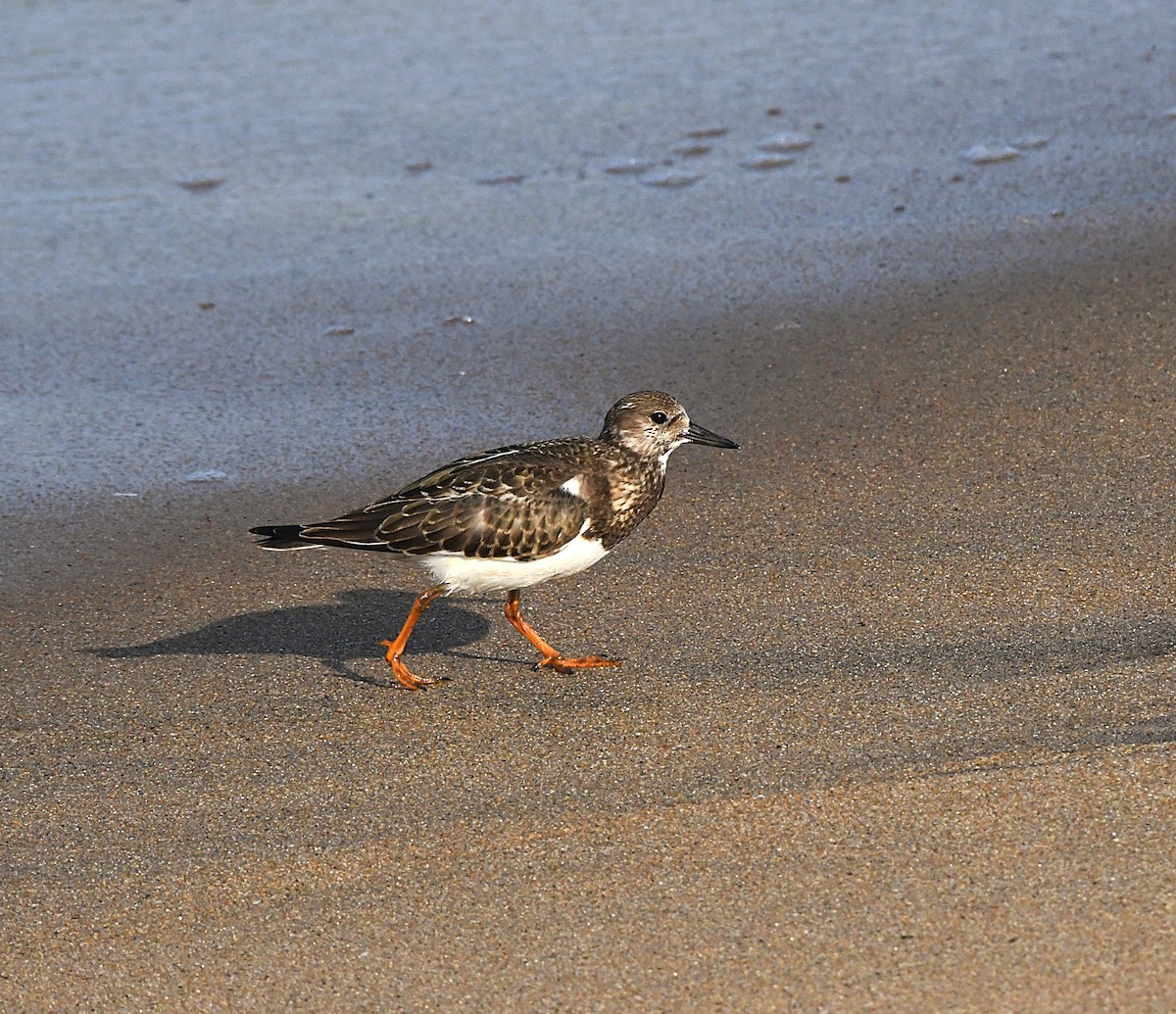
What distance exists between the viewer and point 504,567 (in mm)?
4246

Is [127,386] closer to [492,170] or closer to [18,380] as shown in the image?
[18,380]

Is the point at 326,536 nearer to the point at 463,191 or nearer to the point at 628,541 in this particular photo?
the point at 628,541

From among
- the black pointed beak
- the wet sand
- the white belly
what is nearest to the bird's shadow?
the wet sand

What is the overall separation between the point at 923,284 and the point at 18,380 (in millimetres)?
3640

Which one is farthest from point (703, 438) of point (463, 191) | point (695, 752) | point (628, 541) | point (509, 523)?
point (463, 191)

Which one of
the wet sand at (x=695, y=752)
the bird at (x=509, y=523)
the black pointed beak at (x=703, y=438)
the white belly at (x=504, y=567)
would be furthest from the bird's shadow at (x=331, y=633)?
the black pointed beak at (x=703, y=438)

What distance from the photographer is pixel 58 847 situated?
11.9ft

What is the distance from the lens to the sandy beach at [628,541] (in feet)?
10.7

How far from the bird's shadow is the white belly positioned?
1.20ft

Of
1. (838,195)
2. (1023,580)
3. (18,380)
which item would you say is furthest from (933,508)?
(18,380)

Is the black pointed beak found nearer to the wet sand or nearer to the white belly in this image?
the wet sand

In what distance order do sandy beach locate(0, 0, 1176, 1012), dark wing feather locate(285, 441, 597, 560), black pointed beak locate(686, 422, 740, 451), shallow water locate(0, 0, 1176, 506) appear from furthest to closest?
shallow water locate(0, 0, 1176, 506) < black pointed beak locate(686, 422, 740, 451) < dark wing feather locate(285, 441, 597, 560) < sandy beach locate(0, 0, 1176, 1012)

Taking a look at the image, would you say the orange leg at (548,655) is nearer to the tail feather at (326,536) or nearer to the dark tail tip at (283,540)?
the tail feather at (326,536)

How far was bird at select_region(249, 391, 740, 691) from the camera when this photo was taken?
425cm
